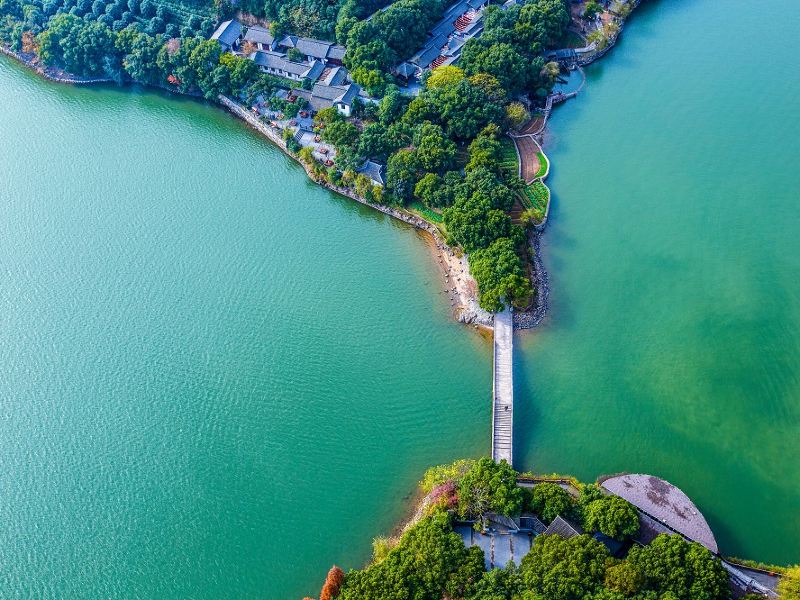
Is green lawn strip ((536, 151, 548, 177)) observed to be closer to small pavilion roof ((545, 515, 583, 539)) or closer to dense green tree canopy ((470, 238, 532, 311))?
dense green tree canopy ((470, 238, 532, 311))

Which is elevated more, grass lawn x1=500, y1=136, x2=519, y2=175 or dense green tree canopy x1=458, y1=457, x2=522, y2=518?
grass lawn x1=500, y1=136, x2=519, y2=175

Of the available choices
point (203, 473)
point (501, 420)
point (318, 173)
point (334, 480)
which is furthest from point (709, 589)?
point (318, 173)

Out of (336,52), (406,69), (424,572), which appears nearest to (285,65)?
(336,52)

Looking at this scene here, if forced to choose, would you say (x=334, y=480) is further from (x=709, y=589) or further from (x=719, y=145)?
(x=719, y=145)

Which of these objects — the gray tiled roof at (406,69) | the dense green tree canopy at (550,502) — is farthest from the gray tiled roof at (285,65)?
the dense green tree canopy at (550,502)

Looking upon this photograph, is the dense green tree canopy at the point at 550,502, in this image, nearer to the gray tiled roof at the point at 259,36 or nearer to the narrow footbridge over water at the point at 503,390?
the narrow footbridge over water at the point at 503,390

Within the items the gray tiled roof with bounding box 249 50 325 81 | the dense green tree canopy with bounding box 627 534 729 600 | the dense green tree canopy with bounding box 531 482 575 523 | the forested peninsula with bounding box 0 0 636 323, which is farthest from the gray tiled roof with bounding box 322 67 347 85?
the dense green tree canopy with bounding box 627 534 729 600

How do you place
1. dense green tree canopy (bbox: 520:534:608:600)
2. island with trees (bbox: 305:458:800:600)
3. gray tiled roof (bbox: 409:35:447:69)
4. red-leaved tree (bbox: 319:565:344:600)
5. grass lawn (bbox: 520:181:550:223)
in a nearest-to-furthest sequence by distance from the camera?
dense green tree canopy (bbox: 520:534:608:600) < island with trees (bbox: 305:458:800:600) < red-leaved tree (bbox: 319:565:344:600) < grass lawn (bbox: 520:181:550:223) < gray tiled roof (bbox: 409:35:447:69)
